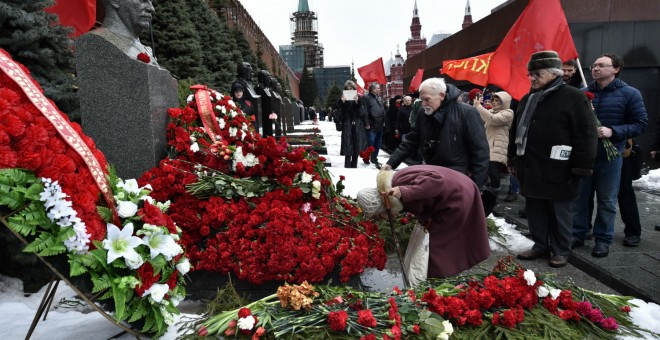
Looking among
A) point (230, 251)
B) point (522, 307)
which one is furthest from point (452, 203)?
point (230, 251)

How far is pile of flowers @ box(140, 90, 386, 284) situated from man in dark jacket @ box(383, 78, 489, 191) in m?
0.70

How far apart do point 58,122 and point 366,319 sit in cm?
186

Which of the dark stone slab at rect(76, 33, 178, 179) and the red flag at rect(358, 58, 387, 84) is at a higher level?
the red flag at rect(358, 58, 387, 84)

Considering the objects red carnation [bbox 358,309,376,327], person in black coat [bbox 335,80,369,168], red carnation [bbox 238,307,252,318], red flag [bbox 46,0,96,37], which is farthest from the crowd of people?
person in black coat [bbox 335,80,369,168]

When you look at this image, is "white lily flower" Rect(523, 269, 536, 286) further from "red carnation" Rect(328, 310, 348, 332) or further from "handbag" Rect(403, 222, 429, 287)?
"red carnation" Rect(328, 310, 348, 332)

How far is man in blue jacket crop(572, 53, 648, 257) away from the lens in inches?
168

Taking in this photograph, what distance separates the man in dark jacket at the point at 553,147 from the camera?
152 inches

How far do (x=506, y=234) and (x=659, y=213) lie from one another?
2.84m

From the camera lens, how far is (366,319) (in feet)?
7.73

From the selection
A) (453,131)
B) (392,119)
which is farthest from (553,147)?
(392,119)

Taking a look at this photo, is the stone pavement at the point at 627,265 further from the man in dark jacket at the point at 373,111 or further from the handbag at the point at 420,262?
the man in dark jacket at the point at 373,111

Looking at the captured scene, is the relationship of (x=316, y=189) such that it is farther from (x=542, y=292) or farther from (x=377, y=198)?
(x=542, y=292)

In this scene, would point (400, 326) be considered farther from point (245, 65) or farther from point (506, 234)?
point (245, 65)

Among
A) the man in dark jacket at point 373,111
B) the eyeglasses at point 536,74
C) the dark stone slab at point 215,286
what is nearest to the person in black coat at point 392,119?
the man in dark jacket at point 373,111
